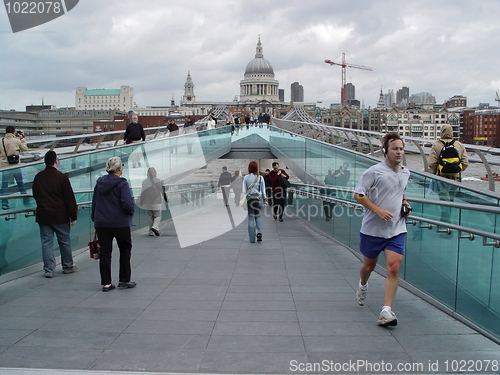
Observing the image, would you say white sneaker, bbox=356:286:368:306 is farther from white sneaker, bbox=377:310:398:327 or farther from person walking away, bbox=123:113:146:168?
person walking away, bbox=123:113:146:168

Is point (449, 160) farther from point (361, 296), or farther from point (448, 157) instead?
point (361, 296)

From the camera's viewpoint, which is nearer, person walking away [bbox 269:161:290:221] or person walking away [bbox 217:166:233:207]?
person walking away [bbox 269:161:290:221]

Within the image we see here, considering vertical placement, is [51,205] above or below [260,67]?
below

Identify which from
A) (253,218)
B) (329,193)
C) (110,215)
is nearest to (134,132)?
(253,218)

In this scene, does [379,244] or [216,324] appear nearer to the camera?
[216,324]

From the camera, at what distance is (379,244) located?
5.12 meters

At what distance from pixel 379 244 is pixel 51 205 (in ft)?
13.3

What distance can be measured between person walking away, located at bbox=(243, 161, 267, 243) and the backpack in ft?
11.5

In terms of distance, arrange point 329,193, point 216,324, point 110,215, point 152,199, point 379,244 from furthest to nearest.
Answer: point 329,193
point 152,199
point 110,215
point 379,244
point 216,324

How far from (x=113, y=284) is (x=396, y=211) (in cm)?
344

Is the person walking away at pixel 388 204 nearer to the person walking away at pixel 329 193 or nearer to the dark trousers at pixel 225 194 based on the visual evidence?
the person walking away at pixel 329 193

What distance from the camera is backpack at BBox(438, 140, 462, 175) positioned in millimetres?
7547

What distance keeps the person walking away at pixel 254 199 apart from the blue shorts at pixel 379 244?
5.07 m

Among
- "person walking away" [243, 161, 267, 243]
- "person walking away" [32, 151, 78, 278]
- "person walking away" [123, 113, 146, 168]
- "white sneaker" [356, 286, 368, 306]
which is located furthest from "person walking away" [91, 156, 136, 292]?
"person walking away" [123, 113, 146, 168]
